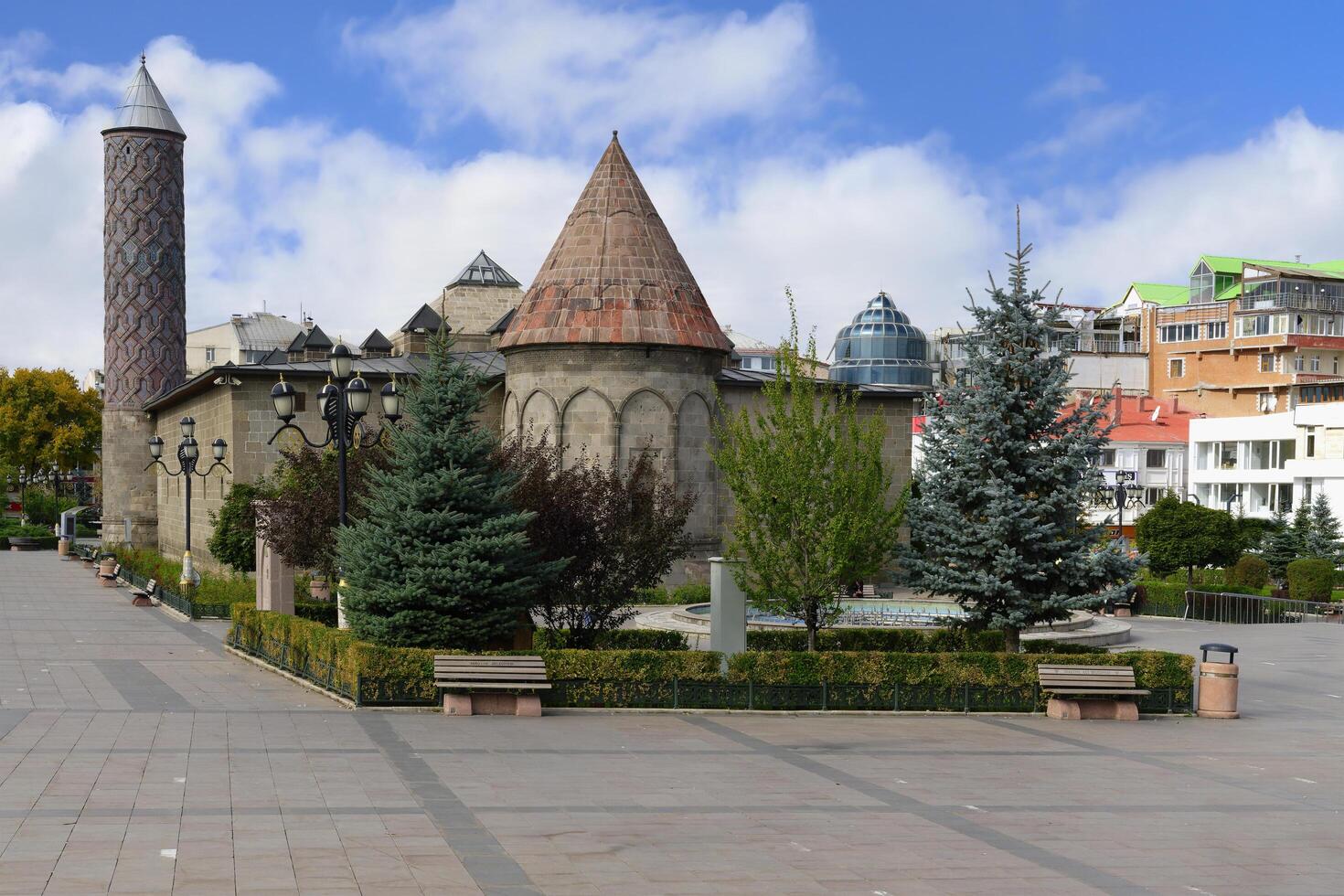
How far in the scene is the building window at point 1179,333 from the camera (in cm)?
8325

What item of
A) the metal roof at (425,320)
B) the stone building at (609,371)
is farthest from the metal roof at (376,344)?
the stone building at (609,371)

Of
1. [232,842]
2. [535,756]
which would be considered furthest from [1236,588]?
[232,842]

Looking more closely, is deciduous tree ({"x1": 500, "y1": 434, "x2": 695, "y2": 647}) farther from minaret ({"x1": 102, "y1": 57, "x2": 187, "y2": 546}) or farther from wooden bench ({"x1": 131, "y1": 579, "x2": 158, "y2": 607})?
A: minaret ({"x1": 102, "y1": 57, "x2": 187, "y2": 546})

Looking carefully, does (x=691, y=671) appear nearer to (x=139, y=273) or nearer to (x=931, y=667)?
(x=931, y=667)

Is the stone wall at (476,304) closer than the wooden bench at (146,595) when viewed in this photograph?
No

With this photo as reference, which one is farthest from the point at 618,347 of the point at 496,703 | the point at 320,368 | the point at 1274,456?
the point at 1274,456

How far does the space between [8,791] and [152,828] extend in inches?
70.4

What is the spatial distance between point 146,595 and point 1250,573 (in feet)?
104

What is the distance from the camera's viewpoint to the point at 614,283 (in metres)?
35.4

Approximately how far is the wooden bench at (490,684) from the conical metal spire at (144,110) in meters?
44.5

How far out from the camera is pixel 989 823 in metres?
10.7

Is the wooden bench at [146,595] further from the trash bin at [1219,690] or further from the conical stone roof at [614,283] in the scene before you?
the trash bin at [1219,690]

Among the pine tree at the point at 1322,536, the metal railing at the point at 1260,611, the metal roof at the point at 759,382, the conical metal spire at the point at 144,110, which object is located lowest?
the metal railing at the point at 1260,611

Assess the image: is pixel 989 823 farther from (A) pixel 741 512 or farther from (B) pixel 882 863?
(A) pixel 741 512
